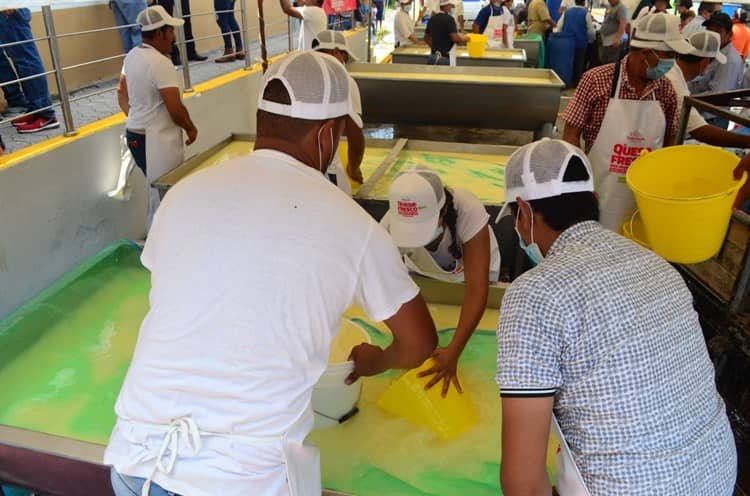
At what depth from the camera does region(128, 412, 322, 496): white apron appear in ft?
3.02

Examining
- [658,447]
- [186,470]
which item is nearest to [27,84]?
[186,470]

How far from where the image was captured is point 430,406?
1427mm

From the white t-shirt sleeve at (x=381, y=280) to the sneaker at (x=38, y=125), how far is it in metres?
3.10

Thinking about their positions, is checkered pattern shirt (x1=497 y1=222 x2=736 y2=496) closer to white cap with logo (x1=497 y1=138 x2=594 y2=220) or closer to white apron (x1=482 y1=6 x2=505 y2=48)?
white cap with logo (x1=497 y1=138 x2=594 y2=220)

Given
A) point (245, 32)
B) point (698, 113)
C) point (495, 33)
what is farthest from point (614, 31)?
point (698, 113)

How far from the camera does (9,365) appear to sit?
188 centimetres

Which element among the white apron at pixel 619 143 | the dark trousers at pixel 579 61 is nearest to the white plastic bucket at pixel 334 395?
the white apron at pixel 619 143

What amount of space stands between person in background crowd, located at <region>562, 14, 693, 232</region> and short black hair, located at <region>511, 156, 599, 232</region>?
1482mm

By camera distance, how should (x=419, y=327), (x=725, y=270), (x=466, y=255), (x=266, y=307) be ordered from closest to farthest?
1. (x=266, y=307)
2. (x=419, y=327)
3. (x=466, y=255)
4. (x=725, y=270)

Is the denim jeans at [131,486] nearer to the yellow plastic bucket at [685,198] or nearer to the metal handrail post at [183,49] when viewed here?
the yellow plastic bucket at [685,198]

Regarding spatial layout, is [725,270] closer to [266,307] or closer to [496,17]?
[266,307]

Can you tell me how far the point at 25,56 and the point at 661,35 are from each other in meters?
3.41

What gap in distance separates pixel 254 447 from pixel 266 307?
0.78 feet

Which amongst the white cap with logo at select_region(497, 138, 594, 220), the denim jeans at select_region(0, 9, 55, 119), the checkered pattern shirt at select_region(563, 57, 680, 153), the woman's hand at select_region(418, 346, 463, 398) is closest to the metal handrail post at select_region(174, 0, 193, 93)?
the denim jeans at select_region(0, 9, 55, 119)
